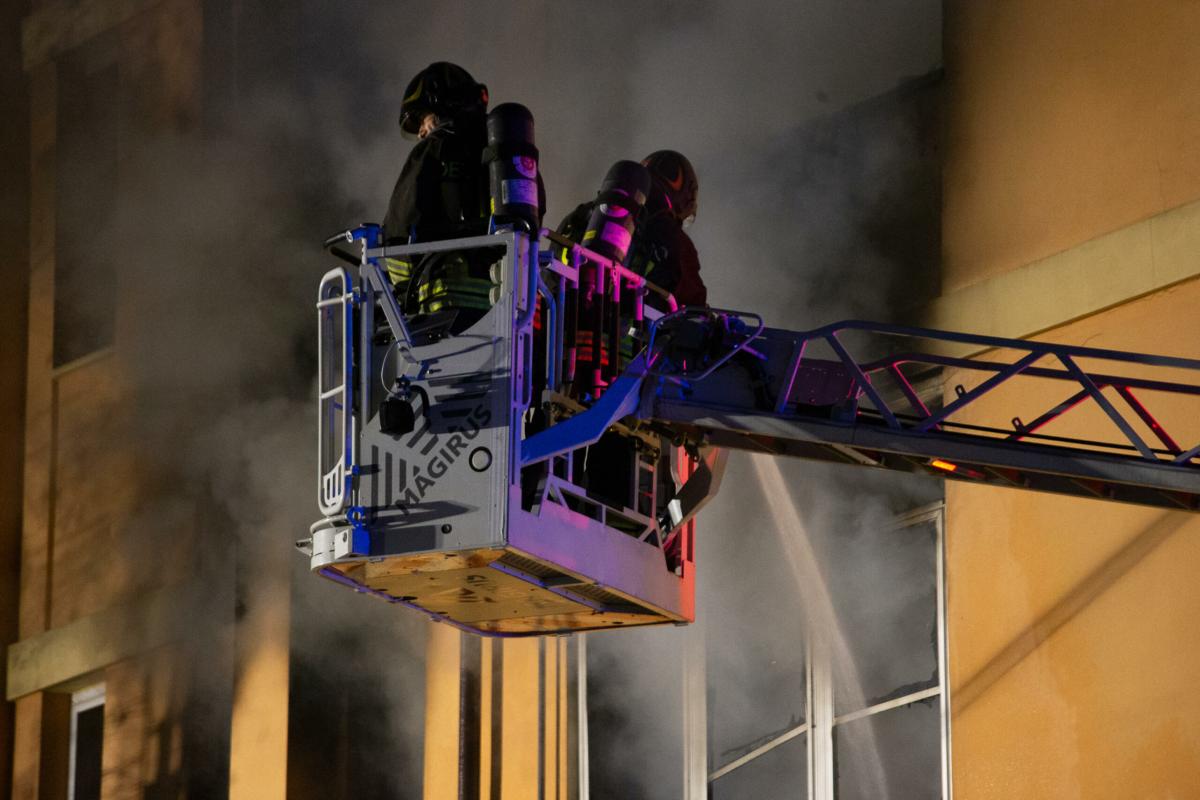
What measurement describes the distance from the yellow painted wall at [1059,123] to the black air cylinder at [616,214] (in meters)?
2.42

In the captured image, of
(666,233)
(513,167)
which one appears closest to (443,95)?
(513,167)

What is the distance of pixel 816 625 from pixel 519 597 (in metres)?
3.07

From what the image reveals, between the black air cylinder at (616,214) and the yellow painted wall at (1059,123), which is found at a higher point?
the yellow painted wall at (1059,123)

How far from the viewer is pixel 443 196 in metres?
7.02

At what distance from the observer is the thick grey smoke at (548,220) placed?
10.1 metres

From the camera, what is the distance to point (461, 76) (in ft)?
24.0

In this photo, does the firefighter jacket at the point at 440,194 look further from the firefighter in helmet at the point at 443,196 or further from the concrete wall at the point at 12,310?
the concrete wall at the point at 12,310

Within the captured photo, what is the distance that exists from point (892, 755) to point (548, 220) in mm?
3978

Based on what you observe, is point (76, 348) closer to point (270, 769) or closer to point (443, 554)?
point (270, 769)

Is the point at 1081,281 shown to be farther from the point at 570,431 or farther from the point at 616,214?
the point at 570,431

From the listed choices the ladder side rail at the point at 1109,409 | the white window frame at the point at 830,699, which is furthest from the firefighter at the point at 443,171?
the white window frame at the point at 830,699

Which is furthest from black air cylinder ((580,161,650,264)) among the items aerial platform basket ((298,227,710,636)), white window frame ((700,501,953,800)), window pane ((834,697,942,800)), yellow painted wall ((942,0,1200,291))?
window pane ((834,697,942,800))

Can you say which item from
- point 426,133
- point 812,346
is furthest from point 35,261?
point 426,133

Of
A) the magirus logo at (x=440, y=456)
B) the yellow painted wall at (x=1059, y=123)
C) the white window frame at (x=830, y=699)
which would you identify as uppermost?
the yellow painted wall at (x=1059, y=123)
